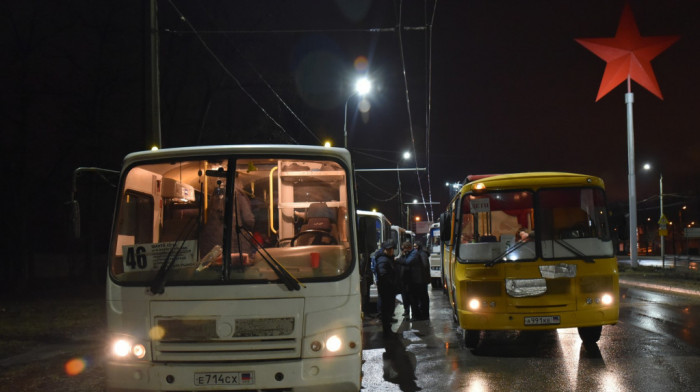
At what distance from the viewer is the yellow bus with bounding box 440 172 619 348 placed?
30.5 ft

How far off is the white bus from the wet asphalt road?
224 centimetres

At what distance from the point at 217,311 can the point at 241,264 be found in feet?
1.53

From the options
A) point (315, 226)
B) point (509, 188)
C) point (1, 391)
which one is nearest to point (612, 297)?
point (509, 188)

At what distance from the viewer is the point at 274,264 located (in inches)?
231

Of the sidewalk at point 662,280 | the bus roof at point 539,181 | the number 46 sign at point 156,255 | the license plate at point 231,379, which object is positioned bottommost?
the sidewalk at point 662,280

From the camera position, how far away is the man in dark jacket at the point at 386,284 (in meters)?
12.0

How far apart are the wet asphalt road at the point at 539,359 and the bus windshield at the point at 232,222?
2.33 meters

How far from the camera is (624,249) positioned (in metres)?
90.2

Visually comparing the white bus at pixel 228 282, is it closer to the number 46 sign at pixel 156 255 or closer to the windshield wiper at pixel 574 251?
the number 46 sign at pixel 156 255

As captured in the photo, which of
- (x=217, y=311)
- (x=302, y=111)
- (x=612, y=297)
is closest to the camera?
(x=217, y=311)

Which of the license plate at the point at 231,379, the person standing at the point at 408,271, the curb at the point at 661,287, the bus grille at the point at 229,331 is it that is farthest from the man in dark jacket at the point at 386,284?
the curb at the point at 661,287

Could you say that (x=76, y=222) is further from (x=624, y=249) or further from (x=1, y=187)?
(x=624, y=249)

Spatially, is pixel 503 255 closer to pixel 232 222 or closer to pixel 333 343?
pixel 333 343

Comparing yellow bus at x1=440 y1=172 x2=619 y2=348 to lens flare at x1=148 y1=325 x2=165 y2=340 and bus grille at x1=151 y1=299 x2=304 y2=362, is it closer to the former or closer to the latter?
bus grille at x1=151 y1=299 x2=304 y2=362
